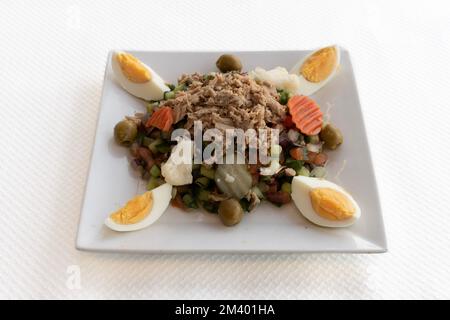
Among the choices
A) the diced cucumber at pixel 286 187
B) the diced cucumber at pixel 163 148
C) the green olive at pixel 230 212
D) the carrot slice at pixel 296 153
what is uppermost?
the diced cucumber at pixel 163 148

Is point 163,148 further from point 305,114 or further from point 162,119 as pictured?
point 305,114

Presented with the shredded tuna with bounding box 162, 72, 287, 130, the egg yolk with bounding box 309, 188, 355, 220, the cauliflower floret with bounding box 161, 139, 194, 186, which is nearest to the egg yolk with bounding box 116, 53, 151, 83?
the shredded tuna with bounding box 162, 72, 287, 130

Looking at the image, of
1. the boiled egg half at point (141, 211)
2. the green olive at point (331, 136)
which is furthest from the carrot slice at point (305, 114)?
the boiled egg half at point (141, 211)

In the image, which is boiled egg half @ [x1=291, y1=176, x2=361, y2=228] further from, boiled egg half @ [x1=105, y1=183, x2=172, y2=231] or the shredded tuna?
boiled egg half @ [x1=105, y1=183, x2=172, y2=231]

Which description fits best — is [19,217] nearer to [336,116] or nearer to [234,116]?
[234,116]

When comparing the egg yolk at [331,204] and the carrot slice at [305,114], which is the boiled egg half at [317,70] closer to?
the carrot slice at [305,114]

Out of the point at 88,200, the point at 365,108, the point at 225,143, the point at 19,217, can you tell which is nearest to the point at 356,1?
the point at 365,108
